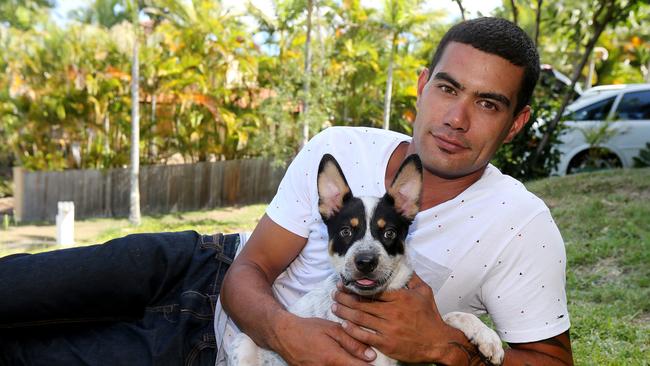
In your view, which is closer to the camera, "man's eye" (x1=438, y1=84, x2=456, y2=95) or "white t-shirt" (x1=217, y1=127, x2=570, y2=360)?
"white t-shirt" (x1=217, y1=127, x2=570, y2=360)

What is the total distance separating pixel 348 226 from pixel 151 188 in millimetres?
19475

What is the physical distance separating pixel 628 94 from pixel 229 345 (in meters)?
12.7

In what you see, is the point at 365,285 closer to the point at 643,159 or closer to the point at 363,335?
the point at 363,335

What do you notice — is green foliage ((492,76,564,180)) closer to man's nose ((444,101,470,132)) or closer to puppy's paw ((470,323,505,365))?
man's nose ((444,101,470,132))

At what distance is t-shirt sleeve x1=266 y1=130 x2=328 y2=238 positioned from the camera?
3.00 meters

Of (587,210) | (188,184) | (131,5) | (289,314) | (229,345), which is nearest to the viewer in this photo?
(289,314)

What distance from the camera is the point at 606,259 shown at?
6527 millimetres

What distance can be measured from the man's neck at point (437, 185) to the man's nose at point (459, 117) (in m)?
0.25

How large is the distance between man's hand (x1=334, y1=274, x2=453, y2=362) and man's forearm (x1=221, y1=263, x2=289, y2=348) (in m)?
0.31

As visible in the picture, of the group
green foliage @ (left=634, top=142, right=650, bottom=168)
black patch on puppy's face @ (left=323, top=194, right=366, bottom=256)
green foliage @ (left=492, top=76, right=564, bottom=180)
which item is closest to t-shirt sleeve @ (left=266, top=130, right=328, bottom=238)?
black patch on puppy's face @ (left=323, top=194, right=366, bottom=256)

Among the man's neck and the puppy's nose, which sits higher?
the man's neck

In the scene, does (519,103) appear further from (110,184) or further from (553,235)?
(110,184)

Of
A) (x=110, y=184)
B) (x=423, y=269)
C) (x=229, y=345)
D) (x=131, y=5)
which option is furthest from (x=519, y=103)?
(x=110, y=184)

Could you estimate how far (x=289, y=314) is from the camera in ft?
8.61
